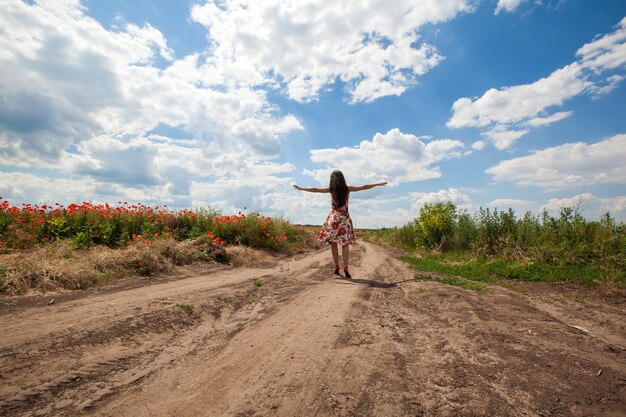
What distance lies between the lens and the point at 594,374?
2643 millimetres

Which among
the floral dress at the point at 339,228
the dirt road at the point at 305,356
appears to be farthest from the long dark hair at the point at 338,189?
the dirt road at the point at 305,356

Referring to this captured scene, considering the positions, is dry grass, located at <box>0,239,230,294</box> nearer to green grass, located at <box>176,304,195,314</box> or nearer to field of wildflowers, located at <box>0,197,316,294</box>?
field of wildflowers, located at <box>0,197,316,294</box>

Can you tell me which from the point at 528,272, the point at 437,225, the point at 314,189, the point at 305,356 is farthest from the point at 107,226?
the point at 437,225

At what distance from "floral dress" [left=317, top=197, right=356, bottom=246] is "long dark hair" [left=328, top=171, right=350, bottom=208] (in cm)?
15

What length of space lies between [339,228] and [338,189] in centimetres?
88

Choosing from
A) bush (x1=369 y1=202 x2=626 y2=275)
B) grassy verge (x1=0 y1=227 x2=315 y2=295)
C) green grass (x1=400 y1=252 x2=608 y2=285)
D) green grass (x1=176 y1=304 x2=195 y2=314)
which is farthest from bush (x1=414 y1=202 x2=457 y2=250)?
green grass (x1=176 y1=304 x2=195 y2=314)

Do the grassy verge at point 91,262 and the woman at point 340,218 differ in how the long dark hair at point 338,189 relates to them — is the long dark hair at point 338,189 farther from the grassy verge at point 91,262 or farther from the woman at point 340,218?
the grassy verge at point 91,262

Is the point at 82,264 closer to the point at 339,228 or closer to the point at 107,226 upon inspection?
the point at 107,226

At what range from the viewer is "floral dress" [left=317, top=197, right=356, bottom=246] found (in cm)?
715

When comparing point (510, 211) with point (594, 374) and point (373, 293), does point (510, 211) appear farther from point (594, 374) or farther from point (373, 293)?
point (594, 374)

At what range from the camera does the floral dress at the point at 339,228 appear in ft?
23.5

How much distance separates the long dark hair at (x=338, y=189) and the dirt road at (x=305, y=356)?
2630 millimetres

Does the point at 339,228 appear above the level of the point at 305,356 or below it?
above

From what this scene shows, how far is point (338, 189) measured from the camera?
→ 7195mm
